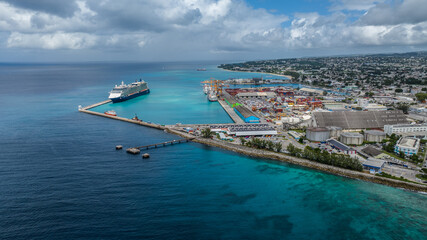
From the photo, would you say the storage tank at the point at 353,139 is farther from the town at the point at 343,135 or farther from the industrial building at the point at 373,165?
the industrial building at the point at 373,165

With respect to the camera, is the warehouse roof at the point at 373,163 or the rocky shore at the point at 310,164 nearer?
the rocky shore at the point at 310,164

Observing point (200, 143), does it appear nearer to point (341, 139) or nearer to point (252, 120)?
point (252, 120)

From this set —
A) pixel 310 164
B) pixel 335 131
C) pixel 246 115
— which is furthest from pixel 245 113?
pixel 310 164

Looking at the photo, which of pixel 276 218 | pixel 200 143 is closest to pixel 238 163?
pixel 200 143

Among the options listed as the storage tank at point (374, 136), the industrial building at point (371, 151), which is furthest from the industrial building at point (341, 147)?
the storage tank at point (374, 136)

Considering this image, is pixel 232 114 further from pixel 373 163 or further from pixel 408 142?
pixel 373 163
